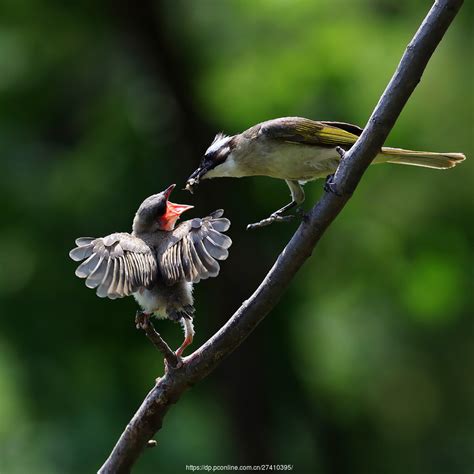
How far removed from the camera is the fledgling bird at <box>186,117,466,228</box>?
5.05m

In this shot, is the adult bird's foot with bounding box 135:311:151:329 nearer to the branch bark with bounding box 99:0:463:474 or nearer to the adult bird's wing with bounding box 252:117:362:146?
the branch bark with bounding box 99:0:463:474

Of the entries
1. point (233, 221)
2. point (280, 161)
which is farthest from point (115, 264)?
point (233, 221)

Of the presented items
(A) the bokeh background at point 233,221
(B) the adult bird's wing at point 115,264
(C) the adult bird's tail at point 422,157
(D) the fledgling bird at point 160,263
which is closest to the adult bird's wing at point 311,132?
(C) the adult bird's tail at point 422,157

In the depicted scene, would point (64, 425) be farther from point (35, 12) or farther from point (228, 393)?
point (35, 12)

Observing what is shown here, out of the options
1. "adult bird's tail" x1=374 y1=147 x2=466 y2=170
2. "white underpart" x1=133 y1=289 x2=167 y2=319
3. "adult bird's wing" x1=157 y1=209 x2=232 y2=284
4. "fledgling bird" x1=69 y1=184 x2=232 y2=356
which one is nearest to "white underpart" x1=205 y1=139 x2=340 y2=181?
"adult bird's tail" x1=374 y1=147 x2=466 y2=170

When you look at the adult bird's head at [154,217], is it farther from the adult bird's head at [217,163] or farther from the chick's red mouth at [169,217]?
the adult bird's head at [217,163]

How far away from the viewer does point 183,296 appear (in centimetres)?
470

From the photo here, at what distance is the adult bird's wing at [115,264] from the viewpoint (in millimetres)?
4250

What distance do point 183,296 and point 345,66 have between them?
499cm

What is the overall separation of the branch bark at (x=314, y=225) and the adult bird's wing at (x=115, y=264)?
1.60 ft

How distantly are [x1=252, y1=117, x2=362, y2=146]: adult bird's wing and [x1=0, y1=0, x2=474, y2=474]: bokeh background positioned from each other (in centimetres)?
348

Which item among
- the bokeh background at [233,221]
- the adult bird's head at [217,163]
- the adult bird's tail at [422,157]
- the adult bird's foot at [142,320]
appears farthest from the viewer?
the bokeh background at [233,221]

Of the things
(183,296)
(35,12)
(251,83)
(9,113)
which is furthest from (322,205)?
(35,12)

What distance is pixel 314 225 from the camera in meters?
3.79
